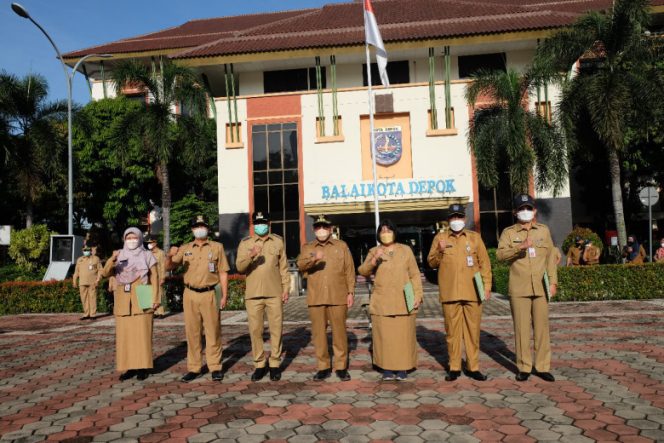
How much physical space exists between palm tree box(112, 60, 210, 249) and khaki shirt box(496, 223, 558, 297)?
1591 cm

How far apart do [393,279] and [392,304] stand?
29 cm

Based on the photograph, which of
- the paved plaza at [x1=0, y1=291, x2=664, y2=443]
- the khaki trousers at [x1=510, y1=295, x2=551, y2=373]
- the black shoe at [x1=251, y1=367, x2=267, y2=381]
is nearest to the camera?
the paved plaza at [x1=0, y1=291, x2=664, y2=443]

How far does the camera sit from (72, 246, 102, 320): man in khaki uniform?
13.5 meters

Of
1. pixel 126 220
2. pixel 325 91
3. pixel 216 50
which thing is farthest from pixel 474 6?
pixel 126 220

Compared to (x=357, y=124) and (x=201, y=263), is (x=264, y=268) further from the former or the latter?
(x=357, y=124)

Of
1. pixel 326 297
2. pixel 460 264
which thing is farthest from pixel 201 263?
pixel 460 264

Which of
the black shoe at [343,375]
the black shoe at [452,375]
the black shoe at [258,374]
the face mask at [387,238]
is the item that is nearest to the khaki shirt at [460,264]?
the face mask at [387,238]

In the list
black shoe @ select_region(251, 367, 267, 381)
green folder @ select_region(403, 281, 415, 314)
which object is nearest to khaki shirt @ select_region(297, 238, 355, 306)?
green folder @ select_region(403, 281, 415, 314)

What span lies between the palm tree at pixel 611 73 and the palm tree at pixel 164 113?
42.8 ft

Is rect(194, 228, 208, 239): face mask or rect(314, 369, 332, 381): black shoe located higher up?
rect(194, 228, 208, 239): face mask

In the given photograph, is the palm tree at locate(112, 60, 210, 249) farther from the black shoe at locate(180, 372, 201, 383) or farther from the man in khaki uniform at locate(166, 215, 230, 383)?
the black shoe at locate(180, 372, 201, 383)

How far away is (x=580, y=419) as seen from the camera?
4289mm

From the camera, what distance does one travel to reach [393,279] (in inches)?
231

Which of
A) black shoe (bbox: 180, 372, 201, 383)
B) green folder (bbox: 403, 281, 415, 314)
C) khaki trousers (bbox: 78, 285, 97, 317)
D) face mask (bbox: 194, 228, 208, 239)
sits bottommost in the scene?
black shoe (bbox: 180, 372, 201, 383)
